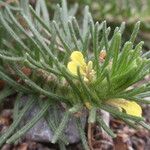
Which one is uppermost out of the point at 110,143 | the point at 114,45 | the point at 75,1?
the point at 75,1

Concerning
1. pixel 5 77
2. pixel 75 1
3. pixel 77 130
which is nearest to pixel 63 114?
pixel 77 130

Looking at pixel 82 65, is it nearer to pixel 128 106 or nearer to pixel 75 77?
pixel 75 77

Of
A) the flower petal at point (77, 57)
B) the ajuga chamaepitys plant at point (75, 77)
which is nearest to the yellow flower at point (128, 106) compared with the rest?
the ajuga chamaepitys plant at point (75, 77)

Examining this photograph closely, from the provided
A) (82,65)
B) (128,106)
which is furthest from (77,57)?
→ (128,106)

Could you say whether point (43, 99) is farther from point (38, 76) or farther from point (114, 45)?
point (114, 45)

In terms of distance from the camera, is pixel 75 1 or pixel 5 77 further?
pixel 75 1

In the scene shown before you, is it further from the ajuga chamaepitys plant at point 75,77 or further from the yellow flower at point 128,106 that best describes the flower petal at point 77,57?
the yellow flower at point 128,106

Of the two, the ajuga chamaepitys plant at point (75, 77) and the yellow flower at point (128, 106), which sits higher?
the ajuga chamaepitys plant at point (75, 77)
